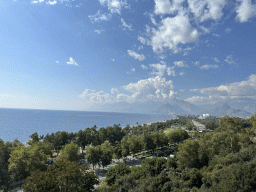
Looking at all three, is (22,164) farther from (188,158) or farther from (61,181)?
(188,158)

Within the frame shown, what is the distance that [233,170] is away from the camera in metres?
16.3

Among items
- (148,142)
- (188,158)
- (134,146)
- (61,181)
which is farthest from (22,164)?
(148,142)

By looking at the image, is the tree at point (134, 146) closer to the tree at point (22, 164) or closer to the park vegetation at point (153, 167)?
the park vegetation at point (153, 167)

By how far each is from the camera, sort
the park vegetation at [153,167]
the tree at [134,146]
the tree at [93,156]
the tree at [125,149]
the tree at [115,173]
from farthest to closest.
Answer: the tree at [134,146], the tree at [125,149], the tree at [93,156], the tree at [115,173], the park vegetation at [153,167]

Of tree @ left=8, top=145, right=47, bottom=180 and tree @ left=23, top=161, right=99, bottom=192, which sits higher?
tree @ left=23, top=161, right=99, bottom=192

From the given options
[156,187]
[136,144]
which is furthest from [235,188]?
[136,144]

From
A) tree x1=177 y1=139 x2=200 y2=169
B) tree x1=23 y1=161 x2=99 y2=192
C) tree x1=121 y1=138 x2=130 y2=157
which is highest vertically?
tree x1=23 y1=161 x2=99 y2=192

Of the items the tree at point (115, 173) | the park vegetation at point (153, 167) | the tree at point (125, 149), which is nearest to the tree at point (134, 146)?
the park vegetation at point (153, 167)

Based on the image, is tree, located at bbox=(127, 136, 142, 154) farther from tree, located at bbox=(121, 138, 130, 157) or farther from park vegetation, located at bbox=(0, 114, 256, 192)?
tree, located at bbox=(121, 138, 130, 157)

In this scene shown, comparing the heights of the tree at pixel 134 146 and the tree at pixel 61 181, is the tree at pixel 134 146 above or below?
below

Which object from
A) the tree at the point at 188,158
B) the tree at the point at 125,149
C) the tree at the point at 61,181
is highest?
the tree at the point at 61,181

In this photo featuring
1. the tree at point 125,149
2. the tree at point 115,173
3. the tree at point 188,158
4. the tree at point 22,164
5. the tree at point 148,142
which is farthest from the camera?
the tree at point 148,142

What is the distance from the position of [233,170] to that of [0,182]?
41568 mm

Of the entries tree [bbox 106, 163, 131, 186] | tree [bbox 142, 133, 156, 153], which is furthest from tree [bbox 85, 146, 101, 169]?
tree [bbox 142, 133, 156, 153]
